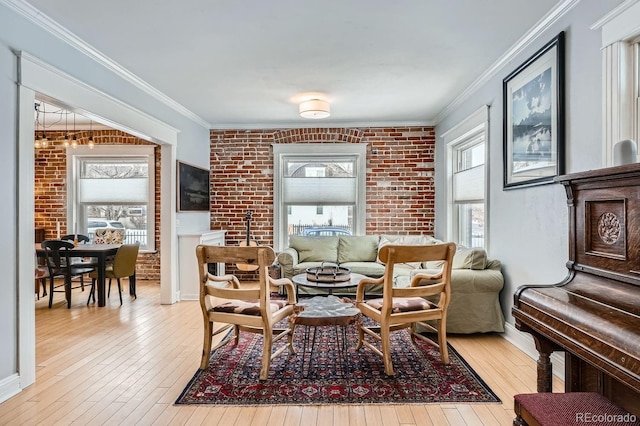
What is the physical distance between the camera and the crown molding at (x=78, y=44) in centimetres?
251

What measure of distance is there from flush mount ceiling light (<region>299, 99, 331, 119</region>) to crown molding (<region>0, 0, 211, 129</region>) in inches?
64.6

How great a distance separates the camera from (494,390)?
2500 millimetres

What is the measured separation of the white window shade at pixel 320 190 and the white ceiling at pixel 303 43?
5.19 ft

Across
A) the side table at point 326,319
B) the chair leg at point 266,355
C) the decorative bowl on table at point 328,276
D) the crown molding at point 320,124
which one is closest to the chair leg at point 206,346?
the chair leg at point 266,355

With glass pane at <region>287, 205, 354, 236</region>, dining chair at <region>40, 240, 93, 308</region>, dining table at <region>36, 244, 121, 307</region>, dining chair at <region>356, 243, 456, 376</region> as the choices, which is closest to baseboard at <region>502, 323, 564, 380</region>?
dining chair at <region>356, 243, 456, 376</region>

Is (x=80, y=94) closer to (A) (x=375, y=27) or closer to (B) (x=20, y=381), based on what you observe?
(B) (x=20, y=381)

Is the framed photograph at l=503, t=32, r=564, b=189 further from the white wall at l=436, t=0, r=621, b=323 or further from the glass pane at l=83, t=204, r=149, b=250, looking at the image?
the glass pane at l=83, t=204, r=149, b=250

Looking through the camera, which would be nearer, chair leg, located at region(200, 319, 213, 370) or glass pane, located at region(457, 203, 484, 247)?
chair leg, located at region(200, 319, 213, 370)

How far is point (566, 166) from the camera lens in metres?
2.67

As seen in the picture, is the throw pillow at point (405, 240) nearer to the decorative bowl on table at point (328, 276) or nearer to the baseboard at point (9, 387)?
the decorative bowl on table at point (328, 276)

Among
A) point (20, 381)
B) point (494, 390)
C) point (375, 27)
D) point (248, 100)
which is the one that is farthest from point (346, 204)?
point (20, 381)

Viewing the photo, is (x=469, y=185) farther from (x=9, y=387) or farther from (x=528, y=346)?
(x=9, y=387)

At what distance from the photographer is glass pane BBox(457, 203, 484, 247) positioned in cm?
463

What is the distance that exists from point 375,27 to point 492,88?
5.54ft
